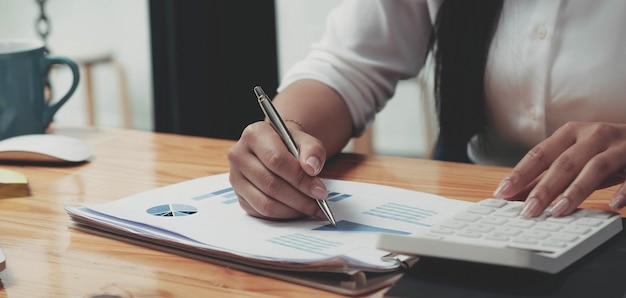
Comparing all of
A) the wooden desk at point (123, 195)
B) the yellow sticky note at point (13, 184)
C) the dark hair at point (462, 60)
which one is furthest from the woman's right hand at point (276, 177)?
the dark hair at point (462, 60)

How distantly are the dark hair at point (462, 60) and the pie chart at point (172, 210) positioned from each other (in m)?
0.47

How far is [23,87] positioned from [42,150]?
118mm

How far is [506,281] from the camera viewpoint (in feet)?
1.89

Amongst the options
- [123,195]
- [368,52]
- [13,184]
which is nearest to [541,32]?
[368,52]

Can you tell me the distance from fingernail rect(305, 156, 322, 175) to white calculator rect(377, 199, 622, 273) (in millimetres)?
146

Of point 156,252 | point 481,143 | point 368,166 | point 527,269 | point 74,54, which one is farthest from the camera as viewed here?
point 74,54

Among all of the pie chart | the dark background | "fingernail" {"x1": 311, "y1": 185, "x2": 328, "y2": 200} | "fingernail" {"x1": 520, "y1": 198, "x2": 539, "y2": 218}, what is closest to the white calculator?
"fingernail" {"x1": 520, "y1": 198, "x2": 539, "y2": 218}

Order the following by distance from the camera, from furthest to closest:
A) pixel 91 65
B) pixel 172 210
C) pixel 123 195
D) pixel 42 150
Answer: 1. pixel 91 65
2. pixel 42 150
3. pixel 123 195
4. pixel 172 210

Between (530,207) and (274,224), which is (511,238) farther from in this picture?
(274,224)

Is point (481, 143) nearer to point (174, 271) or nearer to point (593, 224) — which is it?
point (593, 224)

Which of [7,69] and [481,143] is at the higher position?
[7,69]

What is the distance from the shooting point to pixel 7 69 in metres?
1.06

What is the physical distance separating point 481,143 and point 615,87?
0.23 m

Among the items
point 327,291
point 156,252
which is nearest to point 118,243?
point 156,252
